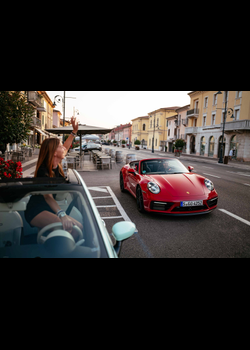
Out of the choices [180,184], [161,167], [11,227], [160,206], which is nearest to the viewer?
[11,227]

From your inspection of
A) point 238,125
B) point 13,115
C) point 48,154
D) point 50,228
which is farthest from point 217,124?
point 50,228

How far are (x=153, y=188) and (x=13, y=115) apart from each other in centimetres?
656

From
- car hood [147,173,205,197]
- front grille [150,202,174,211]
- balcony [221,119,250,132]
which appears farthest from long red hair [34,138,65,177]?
balcony [221,119,250,132]

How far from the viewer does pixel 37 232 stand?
188cm

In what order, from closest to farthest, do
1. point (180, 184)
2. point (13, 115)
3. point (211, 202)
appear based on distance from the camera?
point (211, 202) → point (180, 184) → point (13, 115)

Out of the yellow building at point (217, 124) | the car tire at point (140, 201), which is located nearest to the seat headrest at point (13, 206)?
the car tire at point (140, 201)

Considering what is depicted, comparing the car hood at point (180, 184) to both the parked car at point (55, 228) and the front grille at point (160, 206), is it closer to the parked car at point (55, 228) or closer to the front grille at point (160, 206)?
the front grille at point (160, 206)

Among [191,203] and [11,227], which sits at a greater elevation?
[11,227]

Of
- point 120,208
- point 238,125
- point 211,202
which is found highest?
point 238,125

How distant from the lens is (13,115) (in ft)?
29.2

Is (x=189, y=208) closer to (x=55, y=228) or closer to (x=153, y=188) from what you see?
(x=153, y=188)

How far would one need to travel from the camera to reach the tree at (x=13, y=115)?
340 inches
